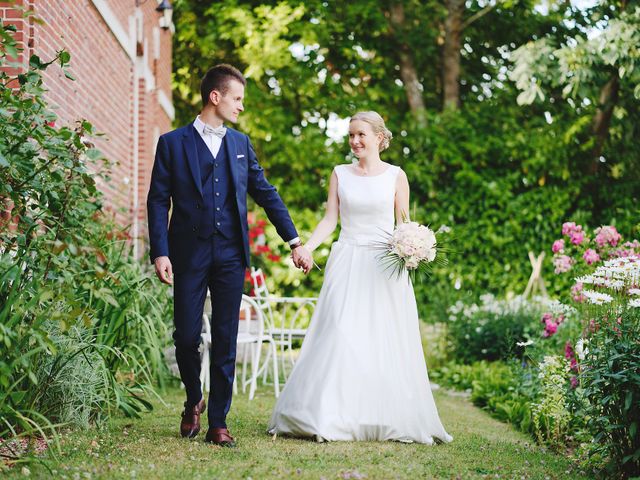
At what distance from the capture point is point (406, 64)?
13.9 metres

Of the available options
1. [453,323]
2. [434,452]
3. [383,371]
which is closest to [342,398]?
[383,371]

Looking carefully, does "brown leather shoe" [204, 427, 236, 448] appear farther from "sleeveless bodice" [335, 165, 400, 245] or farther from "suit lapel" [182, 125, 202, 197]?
"sleeveless bodice" [335, 165, 400, 245]

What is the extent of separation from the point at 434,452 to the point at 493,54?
430 inches

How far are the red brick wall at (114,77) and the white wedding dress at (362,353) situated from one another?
65.1 inches

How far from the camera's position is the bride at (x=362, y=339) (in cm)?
495

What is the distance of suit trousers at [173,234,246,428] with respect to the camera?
4.59 m

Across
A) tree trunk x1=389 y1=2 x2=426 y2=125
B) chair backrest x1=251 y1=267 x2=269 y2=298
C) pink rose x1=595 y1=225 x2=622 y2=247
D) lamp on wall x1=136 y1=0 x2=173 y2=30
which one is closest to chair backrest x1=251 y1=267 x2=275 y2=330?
chair backrest x1=251 y1=267 x2=269 y2=298

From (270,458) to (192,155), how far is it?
5.48 feet

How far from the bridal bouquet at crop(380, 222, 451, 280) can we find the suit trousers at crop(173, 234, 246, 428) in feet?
3.29

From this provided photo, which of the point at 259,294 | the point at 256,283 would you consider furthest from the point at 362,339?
the point at 256,283

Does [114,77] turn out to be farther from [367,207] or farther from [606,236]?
[606,236]

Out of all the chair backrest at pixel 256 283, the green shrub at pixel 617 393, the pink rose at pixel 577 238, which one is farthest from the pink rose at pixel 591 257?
the chair backrest at pixel 256 283

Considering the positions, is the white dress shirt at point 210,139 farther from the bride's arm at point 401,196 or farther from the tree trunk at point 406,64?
the tree trunk at point 406,64

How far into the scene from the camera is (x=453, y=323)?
32.3 feet
